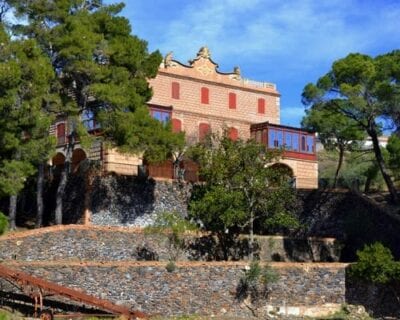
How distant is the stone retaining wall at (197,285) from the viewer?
24.9m

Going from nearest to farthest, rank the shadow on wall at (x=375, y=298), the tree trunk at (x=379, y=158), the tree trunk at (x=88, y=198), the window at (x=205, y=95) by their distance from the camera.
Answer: the shadow on wall at (x=375, y=298) → the tree trunk at (x=88, y=198) → the tree trunk at (x=379, y=158) → the window at (x=205, y=95)

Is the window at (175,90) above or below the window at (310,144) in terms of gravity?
above

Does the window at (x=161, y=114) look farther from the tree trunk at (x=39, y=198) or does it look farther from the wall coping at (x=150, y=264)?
the wall coping at (x=150, y=264)

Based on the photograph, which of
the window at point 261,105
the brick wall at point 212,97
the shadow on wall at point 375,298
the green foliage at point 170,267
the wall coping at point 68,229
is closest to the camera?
the green foliage at point 170,267

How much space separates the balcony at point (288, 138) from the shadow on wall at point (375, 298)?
18.0 metres

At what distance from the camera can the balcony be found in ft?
153

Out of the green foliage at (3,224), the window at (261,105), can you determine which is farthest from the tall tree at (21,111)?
the window at (261,105)

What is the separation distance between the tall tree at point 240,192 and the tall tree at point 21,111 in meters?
7.31

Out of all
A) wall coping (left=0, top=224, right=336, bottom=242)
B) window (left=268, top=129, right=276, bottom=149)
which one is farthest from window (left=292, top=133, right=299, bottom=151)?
wall coping (left=0, top=224, right=336, bottom=242)

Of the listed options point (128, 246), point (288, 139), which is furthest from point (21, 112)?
point (288, 139)

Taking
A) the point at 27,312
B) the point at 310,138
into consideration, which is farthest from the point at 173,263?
the point at 310,138

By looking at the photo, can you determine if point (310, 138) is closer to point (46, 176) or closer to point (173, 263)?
point (46, 176)

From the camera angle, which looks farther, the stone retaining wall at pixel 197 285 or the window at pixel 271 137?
the window at pixel 271 137

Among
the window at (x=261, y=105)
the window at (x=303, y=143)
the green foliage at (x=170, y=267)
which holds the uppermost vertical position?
the window at (x=261, y=105)
